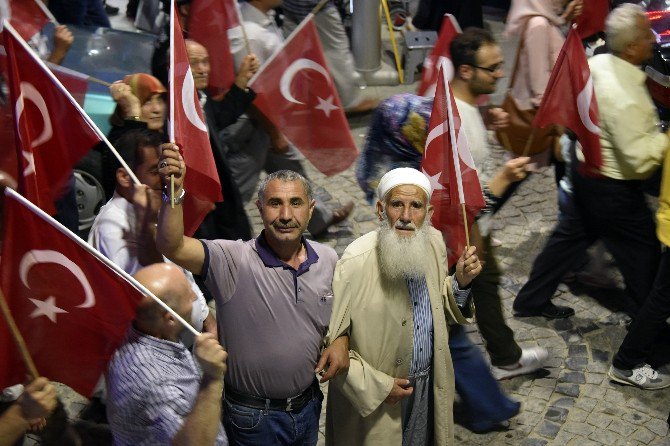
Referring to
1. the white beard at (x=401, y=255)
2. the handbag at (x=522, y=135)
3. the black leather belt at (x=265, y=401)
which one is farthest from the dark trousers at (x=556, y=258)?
the black leather belt at (x=265, y=401)

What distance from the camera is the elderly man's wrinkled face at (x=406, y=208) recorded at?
4.56 m

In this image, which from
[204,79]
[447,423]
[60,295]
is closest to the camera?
[60,295]

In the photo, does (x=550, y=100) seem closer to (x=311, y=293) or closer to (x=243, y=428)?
(x=311, y=293)

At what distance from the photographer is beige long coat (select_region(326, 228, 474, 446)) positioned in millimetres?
4453

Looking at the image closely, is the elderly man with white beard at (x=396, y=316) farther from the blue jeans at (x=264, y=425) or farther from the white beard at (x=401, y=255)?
the blue jeans at (x=264, y=425)

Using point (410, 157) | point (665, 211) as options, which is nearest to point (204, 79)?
point (410, 157)

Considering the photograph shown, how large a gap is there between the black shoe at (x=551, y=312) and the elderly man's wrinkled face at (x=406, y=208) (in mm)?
2487

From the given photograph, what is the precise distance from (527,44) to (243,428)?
175 inches

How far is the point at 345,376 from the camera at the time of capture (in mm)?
4441

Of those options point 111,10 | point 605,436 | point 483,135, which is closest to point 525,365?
point 605,436

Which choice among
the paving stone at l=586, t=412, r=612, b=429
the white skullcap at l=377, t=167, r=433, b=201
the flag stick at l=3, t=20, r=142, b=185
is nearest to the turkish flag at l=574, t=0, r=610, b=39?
the paving stone at l=586, t=412, r=612, b=429

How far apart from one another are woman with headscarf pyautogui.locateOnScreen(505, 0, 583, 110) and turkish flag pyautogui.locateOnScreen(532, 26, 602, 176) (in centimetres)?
107

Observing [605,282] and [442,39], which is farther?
[605,282]

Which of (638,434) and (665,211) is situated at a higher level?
(665,211)
